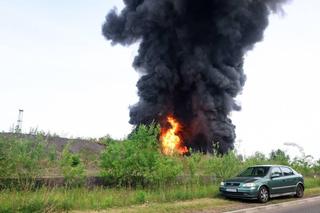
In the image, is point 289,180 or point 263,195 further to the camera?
point 289,180

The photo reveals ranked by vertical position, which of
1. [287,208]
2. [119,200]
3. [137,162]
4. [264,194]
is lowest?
[287,208]

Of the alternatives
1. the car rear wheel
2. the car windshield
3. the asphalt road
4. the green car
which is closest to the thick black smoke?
the car rear wheel

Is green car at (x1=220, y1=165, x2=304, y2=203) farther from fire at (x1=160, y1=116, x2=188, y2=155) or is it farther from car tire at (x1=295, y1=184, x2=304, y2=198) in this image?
fire at (x1=160, y1=116, x2=188, y2=155)

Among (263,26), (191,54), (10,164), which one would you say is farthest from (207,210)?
(263,26)

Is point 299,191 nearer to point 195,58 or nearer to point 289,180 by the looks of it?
point 289,180

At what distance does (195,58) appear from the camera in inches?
1581

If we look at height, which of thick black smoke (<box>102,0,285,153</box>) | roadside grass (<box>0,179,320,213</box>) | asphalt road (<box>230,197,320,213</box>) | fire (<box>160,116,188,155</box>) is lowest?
asphalt road (<box>230,197,320,213</box>)

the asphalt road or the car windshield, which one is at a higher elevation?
the car windshield

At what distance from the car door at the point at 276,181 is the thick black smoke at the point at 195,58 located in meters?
20.8

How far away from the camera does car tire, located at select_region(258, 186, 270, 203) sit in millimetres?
16453

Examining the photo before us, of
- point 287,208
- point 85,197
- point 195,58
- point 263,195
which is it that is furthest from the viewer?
point 195,58

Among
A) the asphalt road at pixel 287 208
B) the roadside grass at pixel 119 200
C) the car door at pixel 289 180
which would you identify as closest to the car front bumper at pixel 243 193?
the roadside grass at pixel 119 200

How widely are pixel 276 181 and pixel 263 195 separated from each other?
1275 millimetres

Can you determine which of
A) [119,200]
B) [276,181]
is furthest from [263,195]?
[119,200]
